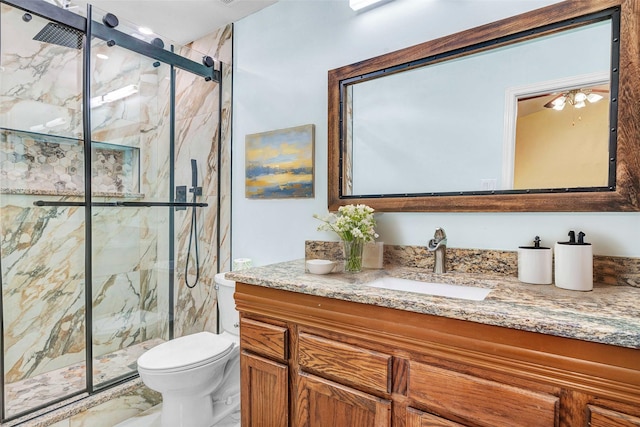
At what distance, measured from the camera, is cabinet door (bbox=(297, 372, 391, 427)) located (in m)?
1.06

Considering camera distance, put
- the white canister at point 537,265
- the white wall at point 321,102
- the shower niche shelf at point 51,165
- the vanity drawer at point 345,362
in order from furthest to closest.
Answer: the shower niche shelf at point 51,165 → the white wall at point 321,102 → the white canister at point 537,265 → the vanity drawer at point 345,362

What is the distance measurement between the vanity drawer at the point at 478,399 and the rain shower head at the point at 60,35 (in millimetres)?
2303

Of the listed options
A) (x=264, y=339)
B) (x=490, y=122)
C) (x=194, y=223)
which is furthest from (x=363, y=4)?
(x=194, y=223)

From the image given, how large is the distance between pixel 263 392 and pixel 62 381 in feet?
4.74

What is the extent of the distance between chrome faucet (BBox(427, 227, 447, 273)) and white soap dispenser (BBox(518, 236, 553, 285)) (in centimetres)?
30

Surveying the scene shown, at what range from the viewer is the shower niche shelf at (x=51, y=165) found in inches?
73.4

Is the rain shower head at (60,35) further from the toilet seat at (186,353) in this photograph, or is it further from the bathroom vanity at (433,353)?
the toilet seat at (186,353)

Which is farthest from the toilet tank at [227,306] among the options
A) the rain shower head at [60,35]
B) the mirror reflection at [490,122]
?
the rain shower head at [60,35]

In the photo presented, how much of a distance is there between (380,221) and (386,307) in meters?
0.69

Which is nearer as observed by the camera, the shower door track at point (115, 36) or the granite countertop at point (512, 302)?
the granite countertop at point (512, 302)

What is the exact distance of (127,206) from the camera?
217 centimetres

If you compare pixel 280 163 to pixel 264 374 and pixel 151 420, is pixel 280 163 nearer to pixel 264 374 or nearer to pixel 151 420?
pixel 264 374

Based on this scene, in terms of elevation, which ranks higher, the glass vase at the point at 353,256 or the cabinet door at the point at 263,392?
the glass vase at the point at 353,256

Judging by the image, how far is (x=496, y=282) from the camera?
126 cm
